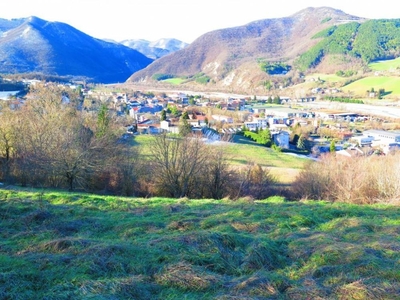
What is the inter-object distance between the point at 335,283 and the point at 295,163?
1171 inches

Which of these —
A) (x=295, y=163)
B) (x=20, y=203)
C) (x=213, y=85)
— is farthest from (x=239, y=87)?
(x=20, y=203)

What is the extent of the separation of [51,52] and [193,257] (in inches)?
6115

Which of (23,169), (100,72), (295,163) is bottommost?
(295,163)

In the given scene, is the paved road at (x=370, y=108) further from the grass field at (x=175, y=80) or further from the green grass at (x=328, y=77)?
the grass field at (x=175, y=80)

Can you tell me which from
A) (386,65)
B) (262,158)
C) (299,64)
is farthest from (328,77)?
(262,158)

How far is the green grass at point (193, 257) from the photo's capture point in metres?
4.51

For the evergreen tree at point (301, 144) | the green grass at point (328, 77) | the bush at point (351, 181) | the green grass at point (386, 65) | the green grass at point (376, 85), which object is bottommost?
the evergreen tree at point (301, 144)

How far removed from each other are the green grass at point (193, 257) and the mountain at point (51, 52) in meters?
115

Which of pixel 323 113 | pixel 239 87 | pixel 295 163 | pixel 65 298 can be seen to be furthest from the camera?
pixel 239 87

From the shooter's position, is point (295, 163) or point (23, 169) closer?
point (23, 169)

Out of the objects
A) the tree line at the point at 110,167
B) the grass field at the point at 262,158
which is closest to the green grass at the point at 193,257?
the tree line at the point at 110,167

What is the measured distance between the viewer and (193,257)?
5.55m

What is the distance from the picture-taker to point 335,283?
4.83m

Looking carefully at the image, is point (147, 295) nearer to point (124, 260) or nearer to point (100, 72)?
point (124, 260)
